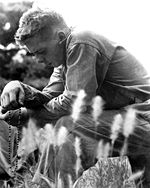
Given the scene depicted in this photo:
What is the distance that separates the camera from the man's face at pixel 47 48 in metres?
3.42

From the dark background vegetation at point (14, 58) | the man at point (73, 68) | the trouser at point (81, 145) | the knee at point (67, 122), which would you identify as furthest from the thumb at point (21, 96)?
the dark background vegetation at point (14, 58)

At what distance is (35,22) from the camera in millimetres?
3400

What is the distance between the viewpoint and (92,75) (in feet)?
10.7

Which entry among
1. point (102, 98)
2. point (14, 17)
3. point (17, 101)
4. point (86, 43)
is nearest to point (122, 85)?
point (102, 98)

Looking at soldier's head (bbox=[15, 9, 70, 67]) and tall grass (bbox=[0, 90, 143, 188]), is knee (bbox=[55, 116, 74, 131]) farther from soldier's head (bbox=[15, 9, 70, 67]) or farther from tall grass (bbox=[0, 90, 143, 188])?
soldier's head (bbox=[15, 9, 70, 67])

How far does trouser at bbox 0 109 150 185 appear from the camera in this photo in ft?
10.8

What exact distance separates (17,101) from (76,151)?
509mm

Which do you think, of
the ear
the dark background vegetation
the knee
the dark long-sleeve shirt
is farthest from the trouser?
the dark background vegetation

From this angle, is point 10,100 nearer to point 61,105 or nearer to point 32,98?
point 32,98

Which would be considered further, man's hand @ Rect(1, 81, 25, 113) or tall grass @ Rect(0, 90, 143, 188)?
man's hand @ Rect(1, 81, 25, 113)

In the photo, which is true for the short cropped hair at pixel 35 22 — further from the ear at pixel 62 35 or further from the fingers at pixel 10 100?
the fingers at pixel 10 100

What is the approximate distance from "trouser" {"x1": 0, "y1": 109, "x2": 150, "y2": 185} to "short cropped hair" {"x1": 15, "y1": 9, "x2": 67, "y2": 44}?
486 mm

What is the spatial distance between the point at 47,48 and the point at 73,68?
24 centimetres

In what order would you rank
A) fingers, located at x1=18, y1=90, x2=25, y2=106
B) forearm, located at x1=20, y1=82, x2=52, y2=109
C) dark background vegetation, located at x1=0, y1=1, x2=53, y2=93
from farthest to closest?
dark background vegetation, located at x1=0, y1=1, x2=53, y2=93 < forearm, located at x1=20, y1=82, x2=52, y2=109 < fingers, located at x1=18, y1=90, x2=25, y2=106
